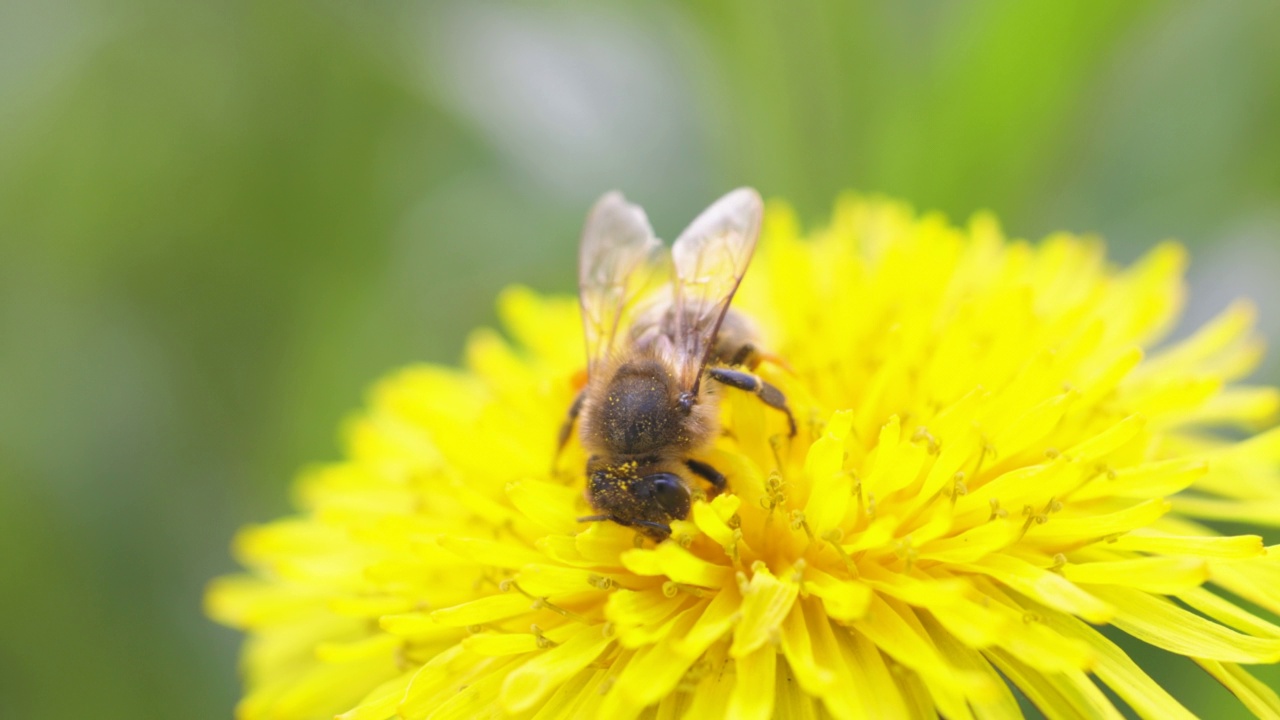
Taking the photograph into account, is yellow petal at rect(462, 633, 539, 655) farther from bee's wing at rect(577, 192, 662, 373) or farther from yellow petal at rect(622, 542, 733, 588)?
bee's wing at rect(577, 192, 662, 373)

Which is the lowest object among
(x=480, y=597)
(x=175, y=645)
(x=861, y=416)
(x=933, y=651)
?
(x=175, y=645)

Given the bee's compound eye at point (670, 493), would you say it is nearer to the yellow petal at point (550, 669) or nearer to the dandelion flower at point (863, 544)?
the dandelion flower at point (863, 544)

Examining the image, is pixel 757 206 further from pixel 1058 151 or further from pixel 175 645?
pixel 175 645

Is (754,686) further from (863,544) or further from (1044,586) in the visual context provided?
(1044,586)

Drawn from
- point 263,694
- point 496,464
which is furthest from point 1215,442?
point 263,694

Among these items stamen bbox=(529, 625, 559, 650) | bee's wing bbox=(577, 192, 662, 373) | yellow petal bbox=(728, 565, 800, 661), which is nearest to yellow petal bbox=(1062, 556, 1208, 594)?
yellow petal bbox=(728, 565, 800, 661)
